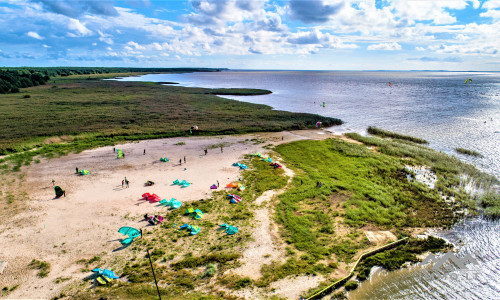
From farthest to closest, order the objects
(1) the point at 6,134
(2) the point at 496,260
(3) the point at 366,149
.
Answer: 1. (1) the point at 6,134
2. (3) the point at 366,149
3. (2) the point at 496,260

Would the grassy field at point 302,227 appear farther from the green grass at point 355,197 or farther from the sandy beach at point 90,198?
the sandy beach at point 90,198

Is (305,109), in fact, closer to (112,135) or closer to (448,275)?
(112,135)

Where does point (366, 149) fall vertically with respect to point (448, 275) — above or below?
above

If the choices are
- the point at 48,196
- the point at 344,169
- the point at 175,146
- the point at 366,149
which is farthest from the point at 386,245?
the point at 175,146

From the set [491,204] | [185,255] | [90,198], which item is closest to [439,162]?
[491,204]

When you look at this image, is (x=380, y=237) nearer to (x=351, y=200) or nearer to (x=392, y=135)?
(x=351, y=200)

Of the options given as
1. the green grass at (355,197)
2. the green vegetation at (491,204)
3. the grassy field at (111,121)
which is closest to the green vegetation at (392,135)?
the green grass at (355,197)

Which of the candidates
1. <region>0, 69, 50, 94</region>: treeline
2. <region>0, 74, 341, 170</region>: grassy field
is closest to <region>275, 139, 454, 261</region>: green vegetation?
<region>0, 74, 341, 170</region>: grassy field
